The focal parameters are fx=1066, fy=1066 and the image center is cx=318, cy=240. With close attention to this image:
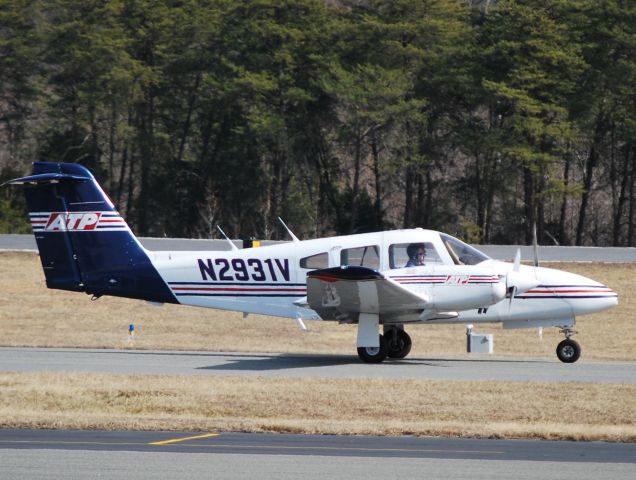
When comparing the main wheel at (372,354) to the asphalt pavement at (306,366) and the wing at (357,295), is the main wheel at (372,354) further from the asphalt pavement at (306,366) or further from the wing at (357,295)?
the wing at (357,295)

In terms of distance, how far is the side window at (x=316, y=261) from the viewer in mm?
20188

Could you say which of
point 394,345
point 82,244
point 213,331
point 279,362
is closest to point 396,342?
point 394,345

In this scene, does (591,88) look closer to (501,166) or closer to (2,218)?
(501,166)

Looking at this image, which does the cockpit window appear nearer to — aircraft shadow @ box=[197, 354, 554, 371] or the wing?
the wing

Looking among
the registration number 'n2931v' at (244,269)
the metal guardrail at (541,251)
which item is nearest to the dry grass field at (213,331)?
the metal guardrail at (541,251)

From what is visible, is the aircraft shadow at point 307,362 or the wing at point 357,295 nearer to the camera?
the wing at point 357,295

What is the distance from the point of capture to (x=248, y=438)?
40.5 feet

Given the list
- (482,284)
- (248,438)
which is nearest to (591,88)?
(482,284)

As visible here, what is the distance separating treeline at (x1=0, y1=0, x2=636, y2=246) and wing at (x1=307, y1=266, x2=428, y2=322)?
28.4 m

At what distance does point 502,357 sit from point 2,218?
107 feet

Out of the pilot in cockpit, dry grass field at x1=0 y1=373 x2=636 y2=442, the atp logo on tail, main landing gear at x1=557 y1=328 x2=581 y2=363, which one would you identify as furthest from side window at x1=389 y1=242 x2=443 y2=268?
the atp logo on tail

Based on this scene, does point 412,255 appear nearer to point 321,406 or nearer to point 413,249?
point 413,249

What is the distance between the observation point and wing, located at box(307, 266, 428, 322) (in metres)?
18.8

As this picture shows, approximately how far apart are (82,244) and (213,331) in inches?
307
